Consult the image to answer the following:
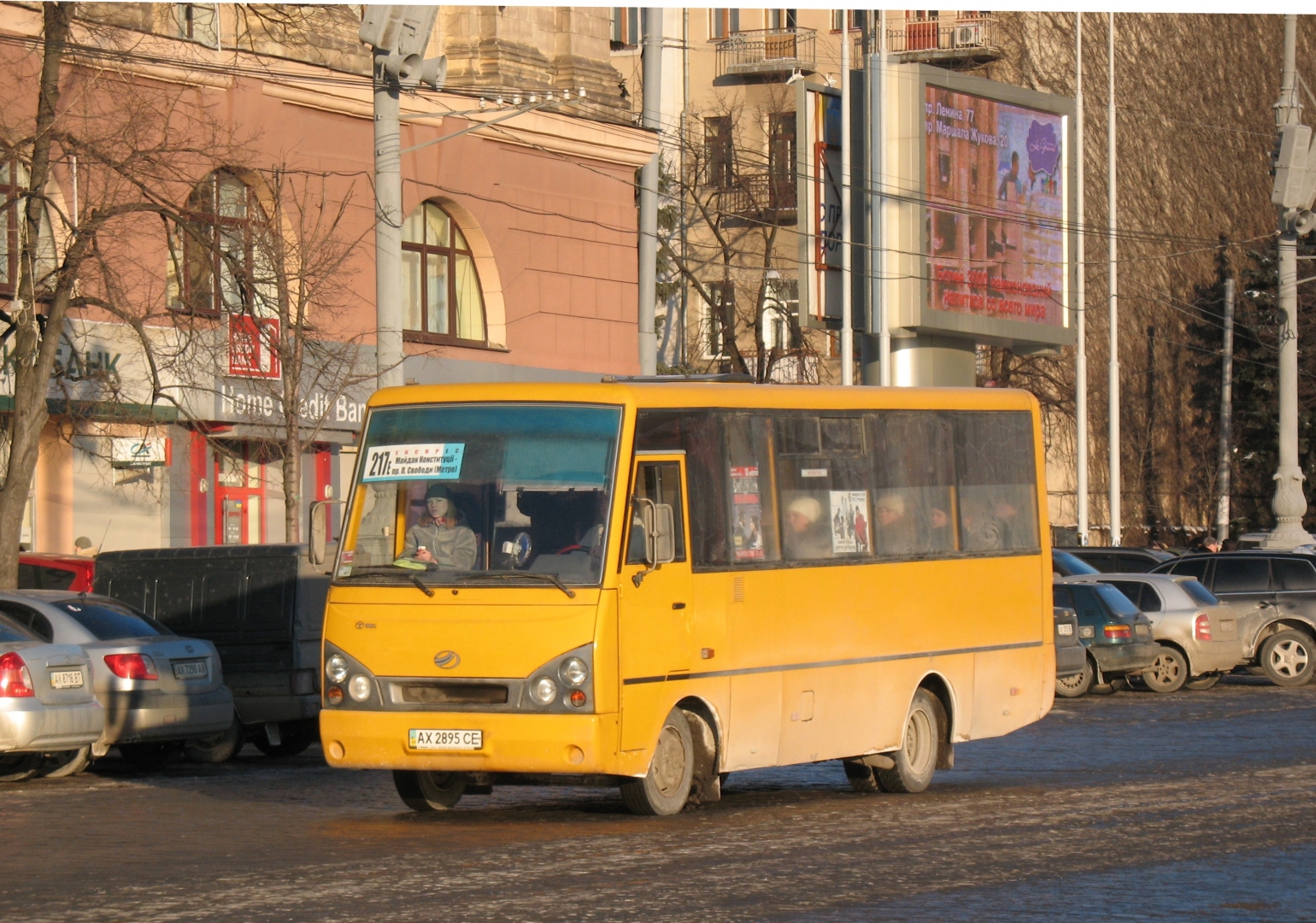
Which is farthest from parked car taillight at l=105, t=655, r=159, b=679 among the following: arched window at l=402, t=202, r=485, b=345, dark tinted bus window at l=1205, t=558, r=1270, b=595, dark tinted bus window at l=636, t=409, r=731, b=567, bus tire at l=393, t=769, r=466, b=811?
arched window at l=402, t=202, r=485, b=345

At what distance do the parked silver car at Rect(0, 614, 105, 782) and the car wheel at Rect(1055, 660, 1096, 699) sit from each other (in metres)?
13.5

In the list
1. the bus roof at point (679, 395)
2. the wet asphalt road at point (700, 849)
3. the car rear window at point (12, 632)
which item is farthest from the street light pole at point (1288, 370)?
the car rear window at point (12, 632)

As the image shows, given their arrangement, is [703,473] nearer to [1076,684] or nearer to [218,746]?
[218,746]

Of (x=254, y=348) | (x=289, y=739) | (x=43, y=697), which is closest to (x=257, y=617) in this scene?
(x=289, y=739)

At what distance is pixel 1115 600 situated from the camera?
25.0 meters

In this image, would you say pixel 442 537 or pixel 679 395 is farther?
pixel 679 395

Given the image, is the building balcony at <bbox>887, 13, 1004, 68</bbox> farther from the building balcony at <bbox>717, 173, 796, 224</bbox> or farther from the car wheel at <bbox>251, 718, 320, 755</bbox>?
the car wheel at <bbox>251, 718, 320, 755</bbox>

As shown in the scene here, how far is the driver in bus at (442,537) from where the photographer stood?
39.6 ft

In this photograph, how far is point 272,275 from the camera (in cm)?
2744

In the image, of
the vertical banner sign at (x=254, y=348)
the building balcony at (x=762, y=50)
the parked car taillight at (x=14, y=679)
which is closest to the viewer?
the parked car taillight at (x=14, y=679)

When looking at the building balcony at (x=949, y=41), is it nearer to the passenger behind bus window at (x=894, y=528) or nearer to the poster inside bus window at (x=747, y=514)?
the passenger behind bus window at (x=894, y=528)

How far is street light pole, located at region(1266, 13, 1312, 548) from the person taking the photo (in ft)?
132

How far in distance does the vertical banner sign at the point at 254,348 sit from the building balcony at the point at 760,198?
26560mm

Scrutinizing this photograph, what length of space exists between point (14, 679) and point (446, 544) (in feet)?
14.3
